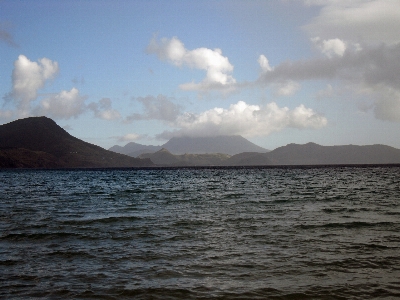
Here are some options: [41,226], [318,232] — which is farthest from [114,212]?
[318,232]

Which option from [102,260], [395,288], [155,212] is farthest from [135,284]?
[155,212]

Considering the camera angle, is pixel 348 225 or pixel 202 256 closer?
pixel 202 256

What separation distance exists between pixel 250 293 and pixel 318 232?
9535 mm

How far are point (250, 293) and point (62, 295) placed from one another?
17.7 ft

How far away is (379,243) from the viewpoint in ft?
51.0

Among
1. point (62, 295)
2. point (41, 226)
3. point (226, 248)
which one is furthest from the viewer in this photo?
point (41, 226)

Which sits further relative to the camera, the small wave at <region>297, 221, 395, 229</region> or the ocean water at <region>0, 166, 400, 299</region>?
the small wave at <region>297, 221, 395, 229</region>

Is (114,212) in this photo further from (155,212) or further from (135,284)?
(135,284)

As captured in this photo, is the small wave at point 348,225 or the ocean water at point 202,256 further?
the small wave at point 348,225

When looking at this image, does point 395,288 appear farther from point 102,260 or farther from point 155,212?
point 155,212

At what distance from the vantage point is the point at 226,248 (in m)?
15.0

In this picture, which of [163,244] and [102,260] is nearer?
[102,260]

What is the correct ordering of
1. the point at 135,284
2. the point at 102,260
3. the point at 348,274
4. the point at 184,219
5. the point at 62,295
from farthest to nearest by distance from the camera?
the point at 184,219, the point at 102,260, the point at 348,274, the point at 135,284, the point at 62,295

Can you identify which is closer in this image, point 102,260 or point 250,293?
point 250,293
